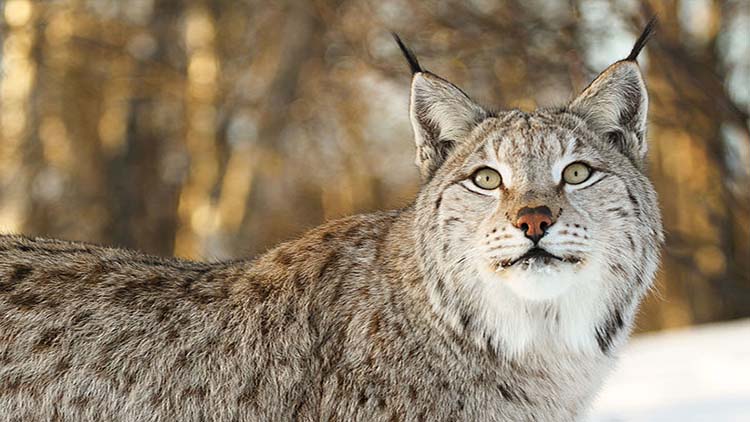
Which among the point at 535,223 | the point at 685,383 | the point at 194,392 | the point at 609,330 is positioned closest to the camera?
the point at 535,223

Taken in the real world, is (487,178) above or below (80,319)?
above

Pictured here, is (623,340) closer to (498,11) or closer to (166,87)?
(498,11)

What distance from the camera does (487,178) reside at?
4.84 metres

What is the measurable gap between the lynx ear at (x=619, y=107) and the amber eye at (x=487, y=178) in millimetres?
656

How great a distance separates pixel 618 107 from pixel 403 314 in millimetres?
1441

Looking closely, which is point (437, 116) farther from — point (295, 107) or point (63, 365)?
point (295, 107)

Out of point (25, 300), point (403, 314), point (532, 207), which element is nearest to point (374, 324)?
point (403, 314)

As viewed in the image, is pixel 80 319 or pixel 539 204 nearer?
pixel 539 204

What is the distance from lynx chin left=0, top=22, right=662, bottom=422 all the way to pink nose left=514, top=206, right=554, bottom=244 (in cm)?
3

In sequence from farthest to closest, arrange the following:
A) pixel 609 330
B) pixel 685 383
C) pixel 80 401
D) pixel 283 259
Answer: pixel 685 383 → pixel 283 259 → pixel 609 330 → pixel 80 401

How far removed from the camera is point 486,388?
4762 millimetres

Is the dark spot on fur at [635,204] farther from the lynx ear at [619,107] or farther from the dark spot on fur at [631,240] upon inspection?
the lynx ear at [619,107]

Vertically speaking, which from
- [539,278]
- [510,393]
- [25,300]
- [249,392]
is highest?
[25,300]

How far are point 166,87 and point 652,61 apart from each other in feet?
29.6
